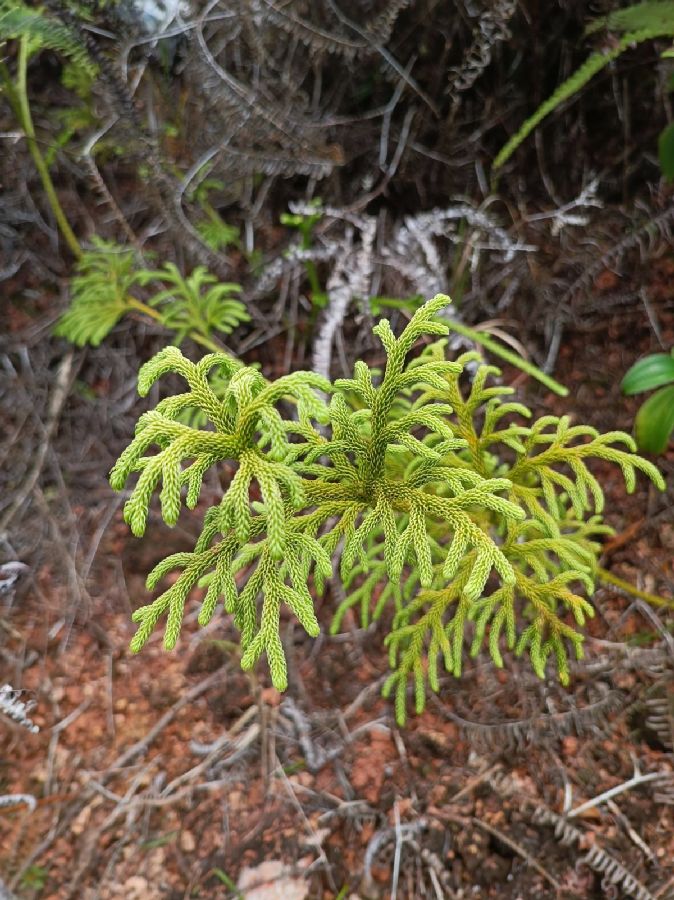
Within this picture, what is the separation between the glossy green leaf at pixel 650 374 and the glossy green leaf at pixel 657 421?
48 mm

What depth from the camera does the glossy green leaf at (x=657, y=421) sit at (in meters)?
1.94

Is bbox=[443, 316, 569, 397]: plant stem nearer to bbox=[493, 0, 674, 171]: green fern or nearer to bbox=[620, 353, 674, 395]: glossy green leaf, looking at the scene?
bbox=[620, 353, 674, 395]: glossy green leaf

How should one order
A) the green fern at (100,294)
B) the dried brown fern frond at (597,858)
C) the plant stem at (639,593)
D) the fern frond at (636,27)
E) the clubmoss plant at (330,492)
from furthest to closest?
the green fern at (100,294), the plant stem at (639,593), the fern frond at (636,27), the dried brown fern frond at (597,858), the clubmoss plant at (330,492)

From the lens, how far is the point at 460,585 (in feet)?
4.80

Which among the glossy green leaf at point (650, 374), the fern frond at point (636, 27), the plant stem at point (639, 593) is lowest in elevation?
the plant stem at point (639, 593)

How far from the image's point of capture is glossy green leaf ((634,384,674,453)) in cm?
194

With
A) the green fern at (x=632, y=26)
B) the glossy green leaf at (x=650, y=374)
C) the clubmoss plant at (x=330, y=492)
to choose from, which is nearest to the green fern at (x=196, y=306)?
the clubmoss plant at (x=330, y=492)

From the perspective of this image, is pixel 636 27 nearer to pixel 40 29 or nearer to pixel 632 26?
pixel 632 26

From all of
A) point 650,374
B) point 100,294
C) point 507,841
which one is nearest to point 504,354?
point 650,374

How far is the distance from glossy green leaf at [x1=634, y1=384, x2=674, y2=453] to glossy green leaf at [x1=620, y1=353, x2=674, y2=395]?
5 cm

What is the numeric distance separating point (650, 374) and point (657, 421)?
→ 15 centimetres

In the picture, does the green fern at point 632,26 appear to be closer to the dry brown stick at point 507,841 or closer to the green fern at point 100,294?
the green fern at point 100,294

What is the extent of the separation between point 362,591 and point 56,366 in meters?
2.01

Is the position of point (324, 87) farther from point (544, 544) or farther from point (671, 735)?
point (671, 735)
